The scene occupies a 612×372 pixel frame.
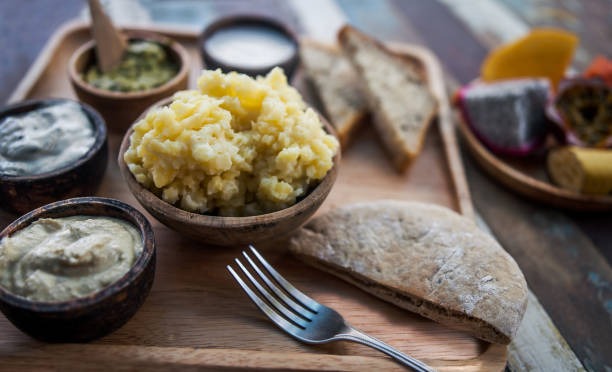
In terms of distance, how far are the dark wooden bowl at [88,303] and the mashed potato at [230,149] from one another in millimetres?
205

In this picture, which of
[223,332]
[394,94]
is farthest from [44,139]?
[394,94]

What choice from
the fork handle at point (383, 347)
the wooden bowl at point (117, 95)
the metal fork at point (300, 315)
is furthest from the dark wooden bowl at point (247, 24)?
the fork handle at point (383, 347)

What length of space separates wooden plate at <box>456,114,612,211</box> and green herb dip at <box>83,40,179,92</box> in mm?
1991

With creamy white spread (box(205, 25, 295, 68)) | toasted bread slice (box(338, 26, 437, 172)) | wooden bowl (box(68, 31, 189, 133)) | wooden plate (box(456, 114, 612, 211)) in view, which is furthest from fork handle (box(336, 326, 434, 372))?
creamy white spread (box(205, 25, 295, 68))

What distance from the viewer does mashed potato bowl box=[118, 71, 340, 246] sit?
2072 mm

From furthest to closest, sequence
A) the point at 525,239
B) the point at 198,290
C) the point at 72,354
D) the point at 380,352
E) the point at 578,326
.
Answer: the point at 525,239, the point at 578,326, the point at 198,290, the point at 380,352, the point at 72,354

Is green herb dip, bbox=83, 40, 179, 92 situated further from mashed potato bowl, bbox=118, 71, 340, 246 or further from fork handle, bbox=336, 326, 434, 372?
fork handle, bbox=336, 326, 434, 372

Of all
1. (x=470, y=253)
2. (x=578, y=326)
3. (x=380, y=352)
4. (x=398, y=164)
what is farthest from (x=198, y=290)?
(x=578, y=326)

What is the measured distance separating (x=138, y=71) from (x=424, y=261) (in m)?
2.05

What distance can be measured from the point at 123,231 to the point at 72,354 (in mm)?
495

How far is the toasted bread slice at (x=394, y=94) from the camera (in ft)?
10.4

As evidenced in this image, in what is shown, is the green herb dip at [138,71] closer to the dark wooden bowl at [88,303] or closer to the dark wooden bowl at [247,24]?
the dark wooden bowl at [247,24]

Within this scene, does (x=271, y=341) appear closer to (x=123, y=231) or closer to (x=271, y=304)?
(x=271, y=304)

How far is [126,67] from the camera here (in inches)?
124
